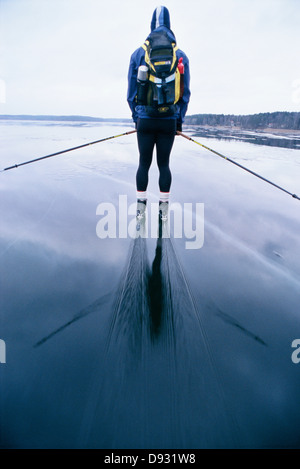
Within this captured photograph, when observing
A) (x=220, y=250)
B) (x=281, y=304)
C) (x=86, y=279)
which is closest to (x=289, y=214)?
(x=220, y=250)

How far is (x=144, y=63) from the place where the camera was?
2451 mm

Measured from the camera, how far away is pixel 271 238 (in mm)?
2607

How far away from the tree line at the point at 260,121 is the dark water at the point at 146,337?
42.8 metres

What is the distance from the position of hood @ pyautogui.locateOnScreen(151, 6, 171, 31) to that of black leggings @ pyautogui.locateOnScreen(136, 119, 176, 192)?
39.0 inches

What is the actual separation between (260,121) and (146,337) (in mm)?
54930

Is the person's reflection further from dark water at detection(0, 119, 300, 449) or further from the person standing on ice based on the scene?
the person standing on ice

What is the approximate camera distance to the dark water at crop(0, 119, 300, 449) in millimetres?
919

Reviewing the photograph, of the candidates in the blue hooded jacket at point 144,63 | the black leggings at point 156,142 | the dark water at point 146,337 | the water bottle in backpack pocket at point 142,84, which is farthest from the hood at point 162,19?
the dark water at point 146,337

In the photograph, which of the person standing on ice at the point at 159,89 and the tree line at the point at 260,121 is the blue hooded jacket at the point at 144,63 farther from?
the tree line at the point at 260,121

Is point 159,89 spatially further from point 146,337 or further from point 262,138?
point 262,138

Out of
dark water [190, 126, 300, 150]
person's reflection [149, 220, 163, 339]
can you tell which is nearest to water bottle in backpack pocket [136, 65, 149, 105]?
person's reflection [149, 220, 163, 339]

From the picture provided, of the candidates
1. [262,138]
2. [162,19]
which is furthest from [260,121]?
[162,19]

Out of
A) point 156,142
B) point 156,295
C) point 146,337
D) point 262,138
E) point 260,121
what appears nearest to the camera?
point 146,337
